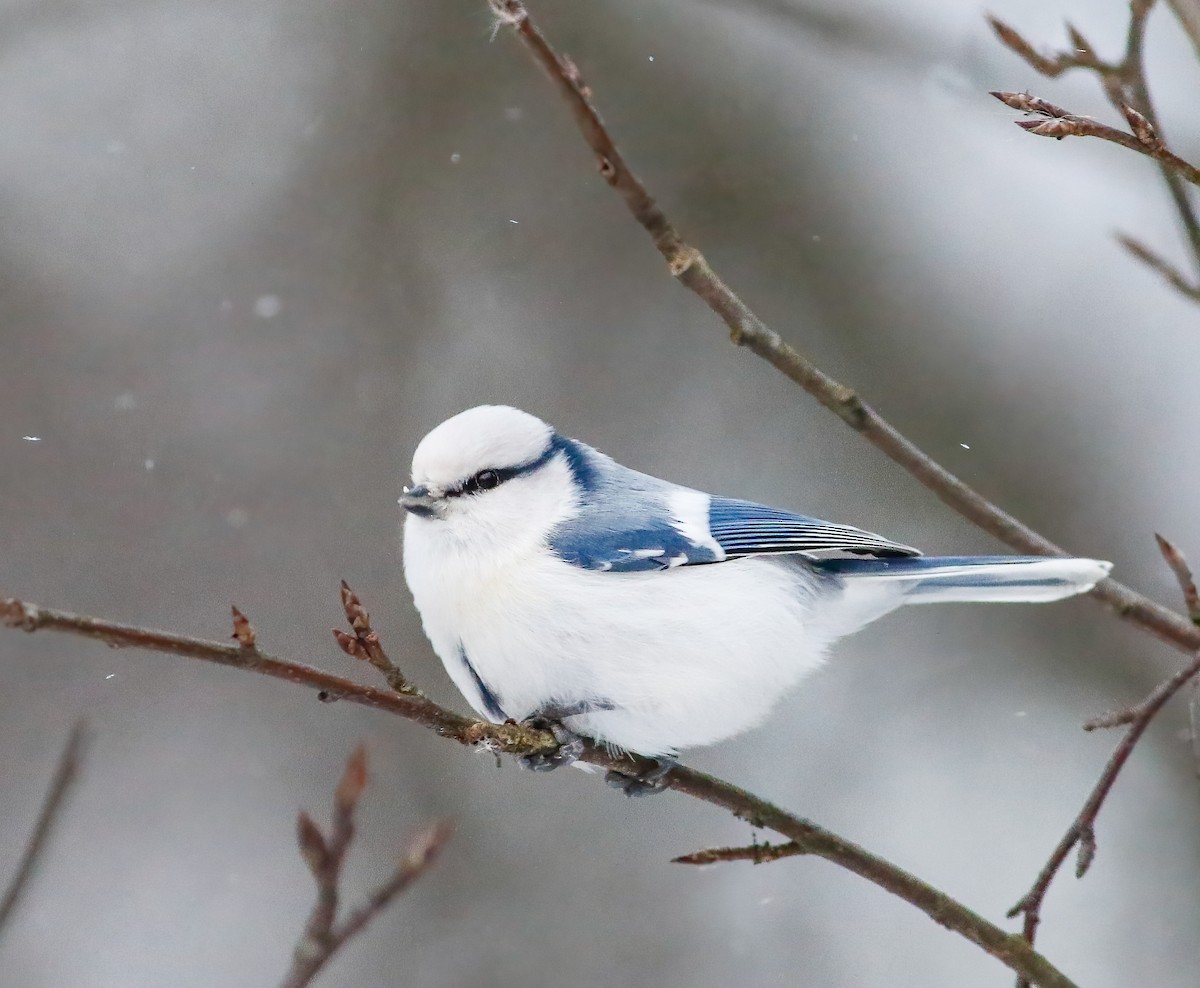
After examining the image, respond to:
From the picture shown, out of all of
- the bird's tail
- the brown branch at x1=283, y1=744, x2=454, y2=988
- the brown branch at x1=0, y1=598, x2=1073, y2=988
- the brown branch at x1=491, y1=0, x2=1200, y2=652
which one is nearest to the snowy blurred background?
the bird's tail

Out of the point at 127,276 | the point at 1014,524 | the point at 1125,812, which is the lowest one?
the point at 1125,812

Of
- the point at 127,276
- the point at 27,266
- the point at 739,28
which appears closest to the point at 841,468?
the point at 739,28

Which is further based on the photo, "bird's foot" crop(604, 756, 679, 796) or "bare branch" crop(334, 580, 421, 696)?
"bird's foot" crop(604, 756, 679, 796)

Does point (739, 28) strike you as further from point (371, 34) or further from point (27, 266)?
point (27, 266)

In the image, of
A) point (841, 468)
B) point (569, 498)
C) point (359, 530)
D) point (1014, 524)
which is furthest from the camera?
point (841, 468)

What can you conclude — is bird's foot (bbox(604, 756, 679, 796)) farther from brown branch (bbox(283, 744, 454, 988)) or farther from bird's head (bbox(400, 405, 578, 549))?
brown branch (bbox(283, 744, 454, 988))

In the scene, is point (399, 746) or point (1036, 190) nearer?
point (399, 746)

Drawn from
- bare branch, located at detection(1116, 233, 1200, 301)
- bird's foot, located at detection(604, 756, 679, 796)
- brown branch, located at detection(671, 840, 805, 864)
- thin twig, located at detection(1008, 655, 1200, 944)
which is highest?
bare branch, located at detection(1116, 233, 1200, 301)
